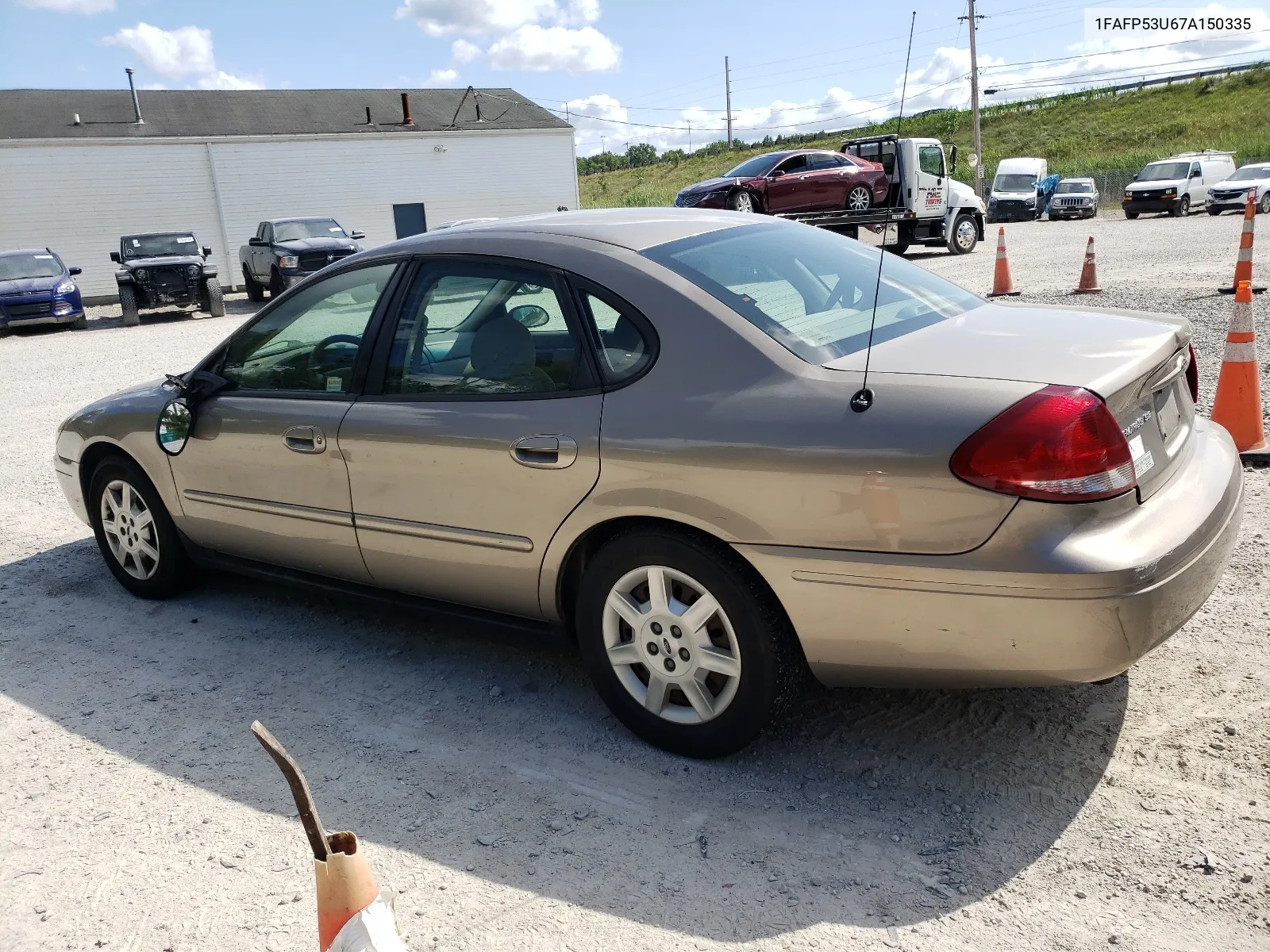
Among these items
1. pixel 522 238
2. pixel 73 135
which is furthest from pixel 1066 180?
pixel 522 238

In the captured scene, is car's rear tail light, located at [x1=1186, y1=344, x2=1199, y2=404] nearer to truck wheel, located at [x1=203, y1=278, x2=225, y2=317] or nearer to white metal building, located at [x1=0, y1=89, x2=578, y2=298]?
truck wheel, located at [x1=203, y1=278, x2=225, y2=317]

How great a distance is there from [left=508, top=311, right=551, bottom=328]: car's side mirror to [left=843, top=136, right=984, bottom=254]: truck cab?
1943cm

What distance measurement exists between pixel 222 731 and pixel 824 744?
2.00 m

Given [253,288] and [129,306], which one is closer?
[129,306]

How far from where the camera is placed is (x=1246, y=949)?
2178 mm

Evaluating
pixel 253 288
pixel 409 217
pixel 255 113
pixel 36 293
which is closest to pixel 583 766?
pixel 36 293

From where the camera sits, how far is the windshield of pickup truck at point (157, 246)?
21.4 meters

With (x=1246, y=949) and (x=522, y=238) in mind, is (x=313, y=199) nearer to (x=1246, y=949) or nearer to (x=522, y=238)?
(x=522, y=238)

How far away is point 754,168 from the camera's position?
21016 mm

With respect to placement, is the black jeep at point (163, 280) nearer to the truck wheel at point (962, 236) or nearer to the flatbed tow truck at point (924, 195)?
the flatbed tow truck at point (924, 195)

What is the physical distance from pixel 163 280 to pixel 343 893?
21612mm

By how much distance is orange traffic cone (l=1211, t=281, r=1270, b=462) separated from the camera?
5.27 metres

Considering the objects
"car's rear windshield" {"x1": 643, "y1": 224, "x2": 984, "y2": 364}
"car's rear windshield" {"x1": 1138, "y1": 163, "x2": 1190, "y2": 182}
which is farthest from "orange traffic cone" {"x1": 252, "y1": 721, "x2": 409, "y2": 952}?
"car's rear windshield" {"x1": 1138, "y1": 163, "x2": 1190, "y2": 182}

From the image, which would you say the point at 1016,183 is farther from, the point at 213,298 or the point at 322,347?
the point at 322,347
